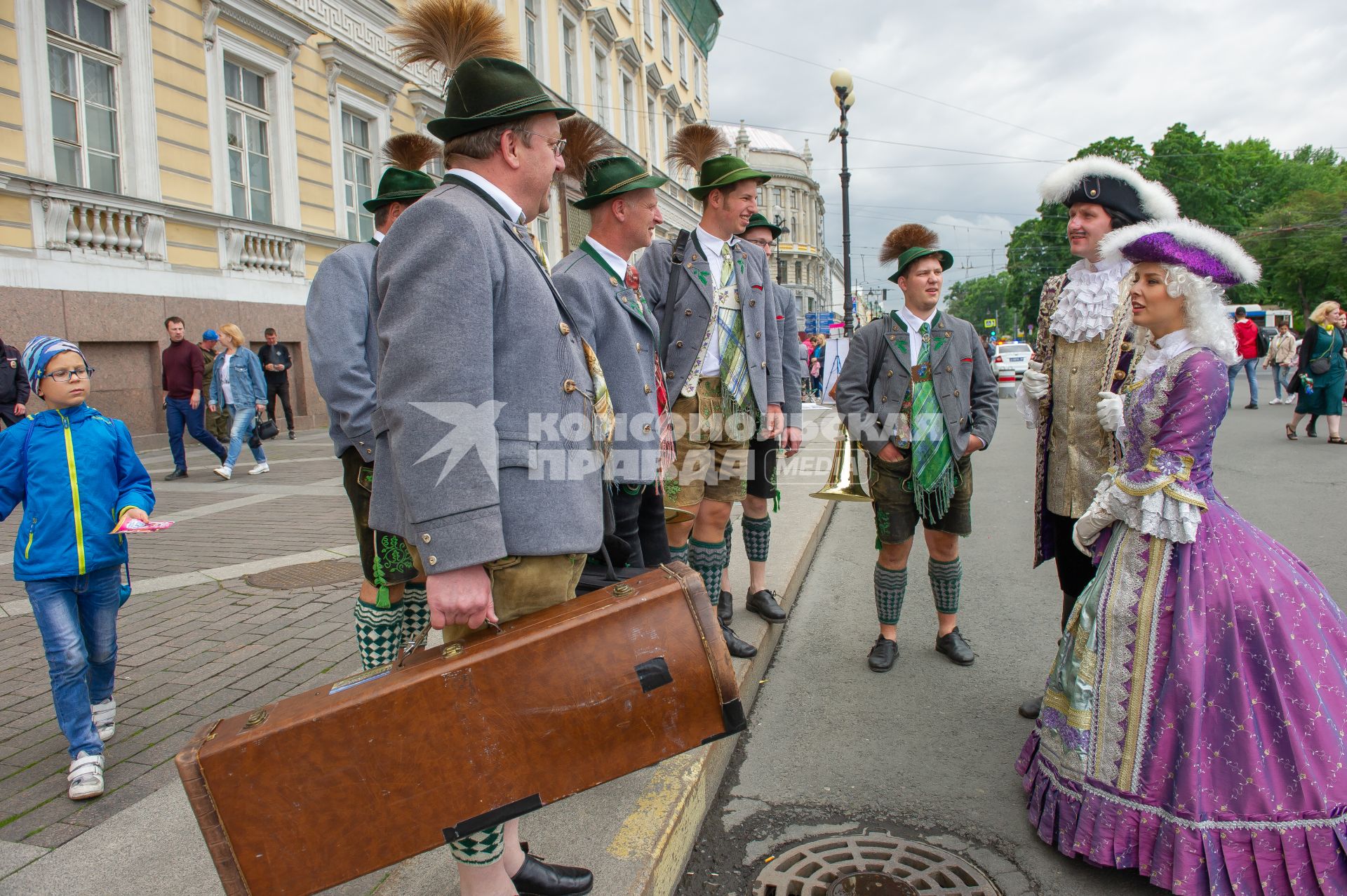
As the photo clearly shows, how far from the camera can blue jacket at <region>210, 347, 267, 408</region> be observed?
33.4 feet

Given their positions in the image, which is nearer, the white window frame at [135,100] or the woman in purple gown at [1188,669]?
the woman in purple gown at [1188,669]

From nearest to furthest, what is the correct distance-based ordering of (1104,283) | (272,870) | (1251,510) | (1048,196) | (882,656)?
(272,870) → (1104,283) → (1048,196) → (882,656) → (1251,510)

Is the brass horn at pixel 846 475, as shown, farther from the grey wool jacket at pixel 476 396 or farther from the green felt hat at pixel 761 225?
the grey wool jacket at pixel 476 396

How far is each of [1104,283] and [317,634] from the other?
3895 mm

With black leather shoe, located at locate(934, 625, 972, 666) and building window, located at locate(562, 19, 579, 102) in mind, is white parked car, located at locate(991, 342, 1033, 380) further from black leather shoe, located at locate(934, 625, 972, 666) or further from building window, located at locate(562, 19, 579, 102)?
black leather shoe, located at locate(934, 625, 972, 666)

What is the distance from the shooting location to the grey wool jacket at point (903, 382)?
13.5ft

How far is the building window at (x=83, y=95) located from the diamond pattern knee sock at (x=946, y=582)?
11293 mm

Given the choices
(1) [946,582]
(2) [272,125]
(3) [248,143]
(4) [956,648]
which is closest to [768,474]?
(1) [946,582]

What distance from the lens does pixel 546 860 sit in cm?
245

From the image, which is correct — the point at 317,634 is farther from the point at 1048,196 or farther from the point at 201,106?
the point at 201,106

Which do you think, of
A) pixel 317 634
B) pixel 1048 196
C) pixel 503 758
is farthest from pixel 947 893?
pixel 317 634

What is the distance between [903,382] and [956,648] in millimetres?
1334

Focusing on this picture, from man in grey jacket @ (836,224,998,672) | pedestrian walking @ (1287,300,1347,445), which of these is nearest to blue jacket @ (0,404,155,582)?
man in grey jacket @ (836,224,998,672)

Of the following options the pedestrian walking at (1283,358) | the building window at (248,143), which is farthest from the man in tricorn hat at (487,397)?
the pedestrian walking at (1283,358)
